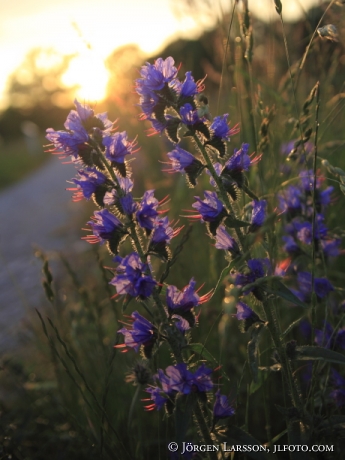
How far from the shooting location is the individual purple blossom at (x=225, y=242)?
1.52 meters

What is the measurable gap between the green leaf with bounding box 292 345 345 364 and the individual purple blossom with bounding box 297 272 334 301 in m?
0.46

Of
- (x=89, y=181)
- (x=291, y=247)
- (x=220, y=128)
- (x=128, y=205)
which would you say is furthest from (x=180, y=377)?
(x=291, y=247)

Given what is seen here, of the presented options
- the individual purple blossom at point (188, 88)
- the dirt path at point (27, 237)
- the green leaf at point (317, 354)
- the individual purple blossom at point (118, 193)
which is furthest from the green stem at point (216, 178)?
the dirt path at point (27, 237)

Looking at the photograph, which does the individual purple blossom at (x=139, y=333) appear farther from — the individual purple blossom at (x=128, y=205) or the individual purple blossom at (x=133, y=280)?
the individual purple blossom at (x=128, y=205)

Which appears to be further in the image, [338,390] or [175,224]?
[338,390]

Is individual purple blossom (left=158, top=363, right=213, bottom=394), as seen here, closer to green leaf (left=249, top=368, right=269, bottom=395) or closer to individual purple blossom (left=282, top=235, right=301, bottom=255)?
green leaf (left=249, top=368, right=269, bottom=395)

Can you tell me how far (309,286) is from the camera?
1975mm

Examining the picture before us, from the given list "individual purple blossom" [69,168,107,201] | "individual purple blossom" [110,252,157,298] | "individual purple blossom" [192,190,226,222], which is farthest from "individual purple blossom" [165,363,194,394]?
"individual purple blossom" [69,168,107,201]

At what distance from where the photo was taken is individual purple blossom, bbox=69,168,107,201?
148 centimetres

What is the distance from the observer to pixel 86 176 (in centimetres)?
151

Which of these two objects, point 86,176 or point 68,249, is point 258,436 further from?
point 68,249

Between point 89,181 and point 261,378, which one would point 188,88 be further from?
point 261,378

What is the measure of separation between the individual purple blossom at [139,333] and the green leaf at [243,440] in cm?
35

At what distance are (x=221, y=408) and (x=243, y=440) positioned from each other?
0.15 meters
